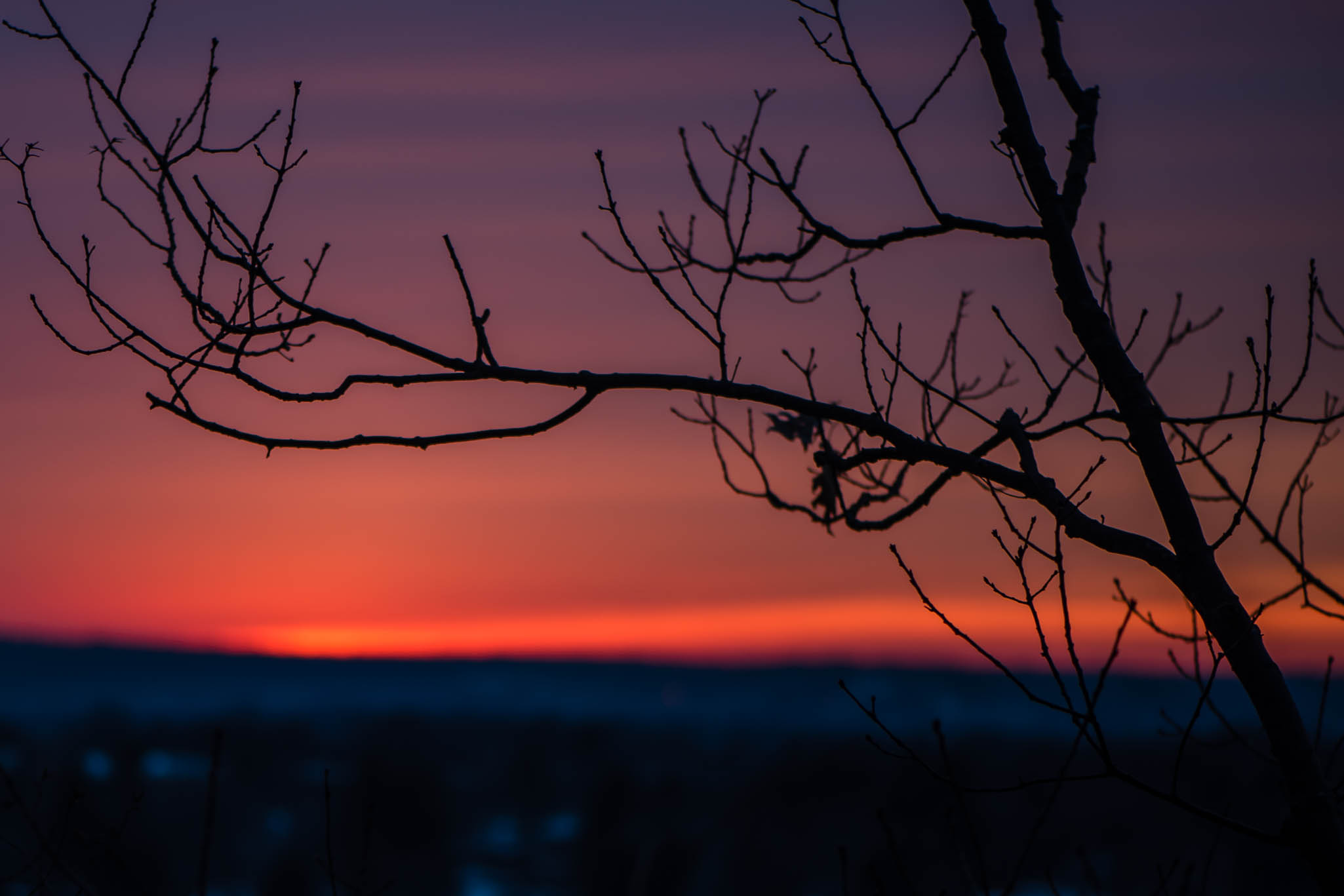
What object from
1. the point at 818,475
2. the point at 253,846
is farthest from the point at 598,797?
the point at 818,475

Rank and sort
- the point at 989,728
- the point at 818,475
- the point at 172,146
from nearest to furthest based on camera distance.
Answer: the point at 172,146
the point at 818,475
the point at 989,728

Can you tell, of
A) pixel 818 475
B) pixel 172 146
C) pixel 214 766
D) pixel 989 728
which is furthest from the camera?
pixel 989 728

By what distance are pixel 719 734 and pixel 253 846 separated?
38.4m

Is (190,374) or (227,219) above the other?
(227,219)

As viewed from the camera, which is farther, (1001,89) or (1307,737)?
(1001,89)

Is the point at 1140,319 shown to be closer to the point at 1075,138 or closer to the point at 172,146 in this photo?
the point at 1075,138

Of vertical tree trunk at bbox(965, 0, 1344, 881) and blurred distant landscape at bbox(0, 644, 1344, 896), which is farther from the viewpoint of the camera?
blurred distant landscape at bbox(0, 644, 1344, 896)

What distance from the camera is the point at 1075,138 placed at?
4645 millimetres

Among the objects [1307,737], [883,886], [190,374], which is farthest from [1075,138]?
[190,374]

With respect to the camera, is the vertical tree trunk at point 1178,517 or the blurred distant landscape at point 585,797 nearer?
the vertical tree trunk at point 1178,517

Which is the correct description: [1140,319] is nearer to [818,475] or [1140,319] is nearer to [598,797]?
[818,475]

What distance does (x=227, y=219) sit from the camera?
167 inches

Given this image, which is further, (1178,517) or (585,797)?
(585,797)

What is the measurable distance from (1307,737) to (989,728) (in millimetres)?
56981
